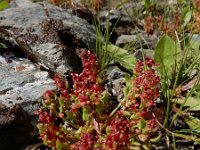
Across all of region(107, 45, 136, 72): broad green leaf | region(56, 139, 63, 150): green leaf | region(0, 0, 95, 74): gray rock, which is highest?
region(0, 0, 95, 74): gray rock

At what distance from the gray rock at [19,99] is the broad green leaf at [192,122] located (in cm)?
108

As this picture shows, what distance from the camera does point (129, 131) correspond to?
274 centimetres

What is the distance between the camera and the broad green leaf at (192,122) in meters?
3.09

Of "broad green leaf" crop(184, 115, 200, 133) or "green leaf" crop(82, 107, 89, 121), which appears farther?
"broad green leaf" crop(184, 115, 200, 133)

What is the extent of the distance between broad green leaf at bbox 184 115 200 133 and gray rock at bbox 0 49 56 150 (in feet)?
3.54

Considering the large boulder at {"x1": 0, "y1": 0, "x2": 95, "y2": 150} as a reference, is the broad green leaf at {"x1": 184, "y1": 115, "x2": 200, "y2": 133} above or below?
below

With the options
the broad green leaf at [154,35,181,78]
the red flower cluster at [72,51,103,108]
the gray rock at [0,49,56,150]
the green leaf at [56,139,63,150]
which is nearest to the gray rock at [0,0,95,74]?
the gray rock at [0,49,56,150]

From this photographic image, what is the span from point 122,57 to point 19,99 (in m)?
1.20

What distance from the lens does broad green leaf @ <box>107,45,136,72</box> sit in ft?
12.2

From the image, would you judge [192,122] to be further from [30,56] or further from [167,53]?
[30,56]

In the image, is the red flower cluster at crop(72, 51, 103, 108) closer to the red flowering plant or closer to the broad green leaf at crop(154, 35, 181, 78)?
the red flowering plant

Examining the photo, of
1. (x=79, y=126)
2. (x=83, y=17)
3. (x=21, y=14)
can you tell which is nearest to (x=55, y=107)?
(x=79, y=126)

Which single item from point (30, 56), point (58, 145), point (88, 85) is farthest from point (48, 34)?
point (58, 145)

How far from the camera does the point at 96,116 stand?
2920 millimetres
